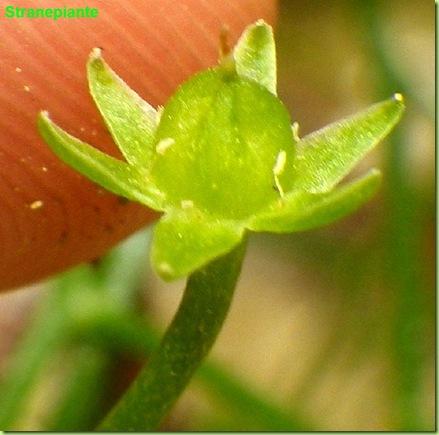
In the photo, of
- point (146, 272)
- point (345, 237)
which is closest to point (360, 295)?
point (345, 237)

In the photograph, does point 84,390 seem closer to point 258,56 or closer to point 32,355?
point 32,355

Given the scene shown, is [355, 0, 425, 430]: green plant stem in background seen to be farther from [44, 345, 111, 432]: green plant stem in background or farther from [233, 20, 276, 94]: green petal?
[233, 20, 276, 94]: green petal

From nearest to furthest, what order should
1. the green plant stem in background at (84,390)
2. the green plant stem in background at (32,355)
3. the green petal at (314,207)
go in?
the green petal at (314,207) → the green plant stem in background at (32,355) → the green plant stem in background at (84,390)

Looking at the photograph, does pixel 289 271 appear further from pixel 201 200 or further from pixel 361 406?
pixel 201 200

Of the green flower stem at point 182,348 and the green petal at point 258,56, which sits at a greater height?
the green petal at point 258,56

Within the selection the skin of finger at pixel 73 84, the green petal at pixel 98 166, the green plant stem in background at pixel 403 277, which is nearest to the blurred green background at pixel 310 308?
the green plant stem in background at pixel 403 277

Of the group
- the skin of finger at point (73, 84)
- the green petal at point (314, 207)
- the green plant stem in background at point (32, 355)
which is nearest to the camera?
→ the green petal at point (314, 207)

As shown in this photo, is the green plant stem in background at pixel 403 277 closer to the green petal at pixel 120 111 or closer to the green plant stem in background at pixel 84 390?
the green plant stem in background at pixel 84 390
